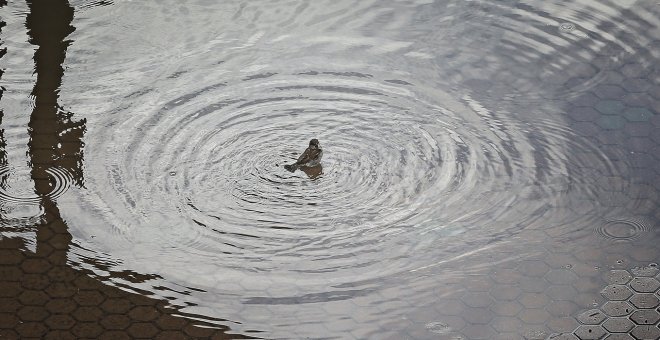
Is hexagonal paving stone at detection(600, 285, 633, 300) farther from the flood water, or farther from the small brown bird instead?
the small brown bird

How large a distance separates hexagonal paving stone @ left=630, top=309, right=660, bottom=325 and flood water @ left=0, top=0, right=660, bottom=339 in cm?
36

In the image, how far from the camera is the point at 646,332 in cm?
765

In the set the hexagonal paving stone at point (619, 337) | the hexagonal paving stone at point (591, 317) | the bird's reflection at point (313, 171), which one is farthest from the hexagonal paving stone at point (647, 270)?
the bird's reflection at point (313, 171)

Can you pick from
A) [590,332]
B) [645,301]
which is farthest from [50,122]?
[645,301]

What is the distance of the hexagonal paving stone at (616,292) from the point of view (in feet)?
26.1

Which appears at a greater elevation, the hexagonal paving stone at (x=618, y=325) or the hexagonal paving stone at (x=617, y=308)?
the hexagonal paving stone at (x=617, y=308)

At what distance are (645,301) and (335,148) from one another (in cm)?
314

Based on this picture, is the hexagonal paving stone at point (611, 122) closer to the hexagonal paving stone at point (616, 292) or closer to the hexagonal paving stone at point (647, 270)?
the hexagonal paving stone at point (647, 270)

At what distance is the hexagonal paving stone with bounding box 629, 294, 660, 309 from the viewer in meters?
7.89

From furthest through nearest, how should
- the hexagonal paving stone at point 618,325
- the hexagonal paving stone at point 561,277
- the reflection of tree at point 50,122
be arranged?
the reflection of tree at point 50,122 < the hexagonal paving stone at point 561,277 < the hexagonal paving stone at point 618,325

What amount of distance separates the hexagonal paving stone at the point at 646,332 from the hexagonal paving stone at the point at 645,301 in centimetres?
23

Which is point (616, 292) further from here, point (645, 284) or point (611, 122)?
point (611, 122)

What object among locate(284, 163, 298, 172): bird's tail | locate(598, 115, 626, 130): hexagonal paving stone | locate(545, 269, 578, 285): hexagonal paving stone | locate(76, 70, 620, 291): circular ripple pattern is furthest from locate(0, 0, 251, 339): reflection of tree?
locate(598, 115, 626, 130): hexagonal paving stone

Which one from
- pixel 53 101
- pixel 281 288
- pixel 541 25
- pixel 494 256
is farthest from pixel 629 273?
pixel 53 101
